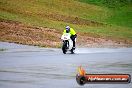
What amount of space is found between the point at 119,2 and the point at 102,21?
63.6 ft

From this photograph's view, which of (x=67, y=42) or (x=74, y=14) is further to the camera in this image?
(x=74, y=14)

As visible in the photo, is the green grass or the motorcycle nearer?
the motorcycle

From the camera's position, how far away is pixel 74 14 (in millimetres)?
69000

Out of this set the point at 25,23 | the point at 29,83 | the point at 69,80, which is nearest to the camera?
the point at 29,83

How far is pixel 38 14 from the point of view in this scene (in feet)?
202

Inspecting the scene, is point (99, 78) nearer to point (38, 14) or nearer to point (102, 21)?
point (38, 14)

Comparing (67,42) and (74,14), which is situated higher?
(67,42)

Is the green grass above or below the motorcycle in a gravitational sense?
below

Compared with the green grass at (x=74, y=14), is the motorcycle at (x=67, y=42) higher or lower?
higher

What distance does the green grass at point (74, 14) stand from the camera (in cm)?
5541

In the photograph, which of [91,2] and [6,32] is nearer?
[6,32]

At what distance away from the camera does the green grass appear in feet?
182

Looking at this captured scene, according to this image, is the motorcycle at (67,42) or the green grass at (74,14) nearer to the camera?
the motorcycle at (67,42)

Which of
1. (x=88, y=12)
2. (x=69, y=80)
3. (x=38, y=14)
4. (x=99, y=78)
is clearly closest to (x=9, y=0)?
(x=38, y=14)
